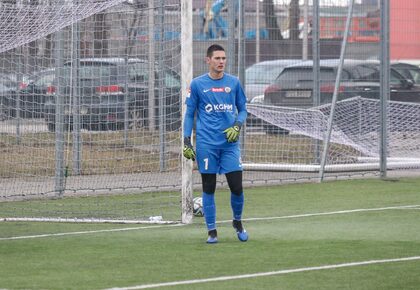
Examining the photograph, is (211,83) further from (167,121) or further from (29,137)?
(29,137)

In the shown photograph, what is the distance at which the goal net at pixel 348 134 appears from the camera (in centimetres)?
1933

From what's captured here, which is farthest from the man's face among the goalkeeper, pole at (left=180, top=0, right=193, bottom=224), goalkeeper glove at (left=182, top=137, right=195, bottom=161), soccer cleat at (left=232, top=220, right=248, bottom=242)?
soccer cleat at (left=232, top=220, right=248, bottom=242)

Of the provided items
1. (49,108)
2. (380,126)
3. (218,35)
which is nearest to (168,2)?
(49,108)

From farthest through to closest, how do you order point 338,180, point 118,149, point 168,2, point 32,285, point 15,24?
point 338,180
point 118,149
point 168,2
point 15,24
point 32,285


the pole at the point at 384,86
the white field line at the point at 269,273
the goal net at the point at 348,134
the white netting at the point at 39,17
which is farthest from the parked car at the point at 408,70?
the white field line at the point at 269,273

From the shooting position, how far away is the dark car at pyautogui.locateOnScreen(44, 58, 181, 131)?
16031 mm

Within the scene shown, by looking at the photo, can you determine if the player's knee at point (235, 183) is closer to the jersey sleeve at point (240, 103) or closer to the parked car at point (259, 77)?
the jersey sleeve at point (240, 103)

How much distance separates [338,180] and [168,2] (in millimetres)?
5321

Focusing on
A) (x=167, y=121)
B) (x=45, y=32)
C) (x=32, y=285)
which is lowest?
(x=32, y=285)

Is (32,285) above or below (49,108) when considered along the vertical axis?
below

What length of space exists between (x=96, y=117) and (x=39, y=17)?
9.88 feet

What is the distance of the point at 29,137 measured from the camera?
16953 mm

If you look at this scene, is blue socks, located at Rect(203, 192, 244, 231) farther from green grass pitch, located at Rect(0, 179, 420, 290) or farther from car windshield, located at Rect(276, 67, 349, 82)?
car windshield, located at Rect(276, 67, 349, 82)

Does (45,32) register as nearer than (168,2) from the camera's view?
Yes
